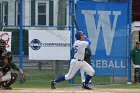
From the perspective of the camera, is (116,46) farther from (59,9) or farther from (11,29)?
(11,29)

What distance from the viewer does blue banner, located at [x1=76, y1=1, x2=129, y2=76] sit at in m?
18.9

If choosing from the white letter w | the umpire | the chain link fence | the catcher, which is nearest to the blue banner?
the white letter w

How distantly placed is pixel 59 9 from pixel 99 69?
9.11 ft

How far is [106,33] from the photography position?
62.7ft

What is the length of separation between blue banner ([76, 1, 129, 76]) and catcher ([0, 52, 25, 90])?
4180 millimetres

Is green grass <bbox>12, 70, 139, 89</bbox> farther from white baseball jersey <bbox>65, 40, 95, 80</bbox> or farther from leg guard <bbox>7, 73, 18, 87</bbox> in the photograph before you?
white baseball jersey <bbox>65, 40, 95, 80</bbox>

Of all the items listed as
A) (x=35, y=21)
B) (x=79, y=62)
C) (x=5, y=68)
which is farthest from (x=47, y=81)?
(x=79, y=62)

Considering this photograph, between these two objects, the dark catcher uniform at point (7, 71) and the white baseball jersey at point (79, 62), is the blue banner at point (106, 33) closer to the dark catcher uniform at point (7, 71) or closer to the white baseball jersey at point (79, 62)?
the white baseball jersey at point (79, 62)

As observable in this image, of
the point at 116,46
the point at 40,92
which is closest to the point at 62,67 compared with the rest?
the point at 116,46

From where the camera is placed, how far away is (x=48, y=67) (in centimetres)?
2116

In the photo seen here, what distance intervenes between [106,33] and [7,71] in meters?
5.01

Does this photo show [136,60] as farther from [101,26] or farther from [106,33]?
[101,26]

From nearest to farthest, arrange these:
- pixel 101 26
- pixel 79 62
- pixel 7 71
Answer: pixel 79 62 → pixel 7 71 → pixel 101 26

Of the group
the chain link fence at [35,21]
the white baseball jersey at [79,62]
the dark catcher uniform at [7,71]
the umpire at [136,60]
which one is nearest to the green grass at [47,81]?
the chain link fence at [35,21]
